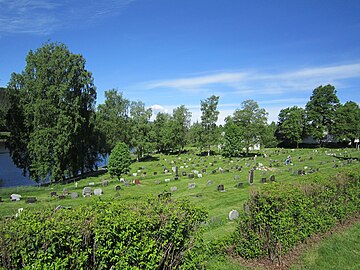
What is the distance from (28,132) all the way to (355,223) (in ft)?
117

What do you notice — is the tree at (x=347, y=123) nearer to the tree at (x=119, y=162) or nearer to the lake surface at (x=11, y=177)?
the tree at (x=119, y=162)

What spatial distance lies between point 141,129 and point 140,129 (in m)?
0.22

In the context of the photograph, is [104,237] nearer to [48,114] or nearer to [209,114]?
[48,114]

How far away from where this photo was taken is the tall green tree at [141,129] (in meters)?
56.8

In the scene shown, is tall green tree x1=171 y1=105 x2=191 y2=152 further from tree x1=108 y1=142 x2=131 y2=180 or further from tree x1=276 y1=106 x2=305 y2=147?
tree x1=108 y1=142 x2=131 y2=180

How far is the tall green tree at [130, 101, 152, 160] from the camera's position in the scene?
56.8 metres

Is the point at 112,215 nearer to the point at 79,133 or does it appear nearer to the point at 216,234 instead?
the point at 216,234

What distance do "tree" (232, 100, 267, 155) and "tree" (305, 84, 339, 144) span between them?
14.5m

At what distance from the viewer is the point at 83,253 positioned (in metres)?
4.16

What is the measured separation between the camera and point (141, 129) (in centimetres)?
5875

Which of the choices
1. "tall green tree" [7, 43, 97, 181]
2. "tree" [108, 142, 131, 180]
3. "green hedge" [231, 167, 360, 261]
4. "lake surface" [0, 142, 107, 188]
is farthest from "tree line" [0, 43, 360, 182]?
"green hedge" [231, 167, 360, 261]

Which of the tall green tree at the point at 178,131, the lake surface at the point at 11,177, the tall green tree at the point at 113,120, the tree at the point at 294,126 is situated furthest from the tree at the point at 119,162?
the tree at the point at 294,126

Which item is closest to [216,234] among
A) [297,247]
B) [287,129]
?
[297,247]

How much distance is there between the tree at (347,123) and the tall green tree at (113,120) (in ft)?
149
